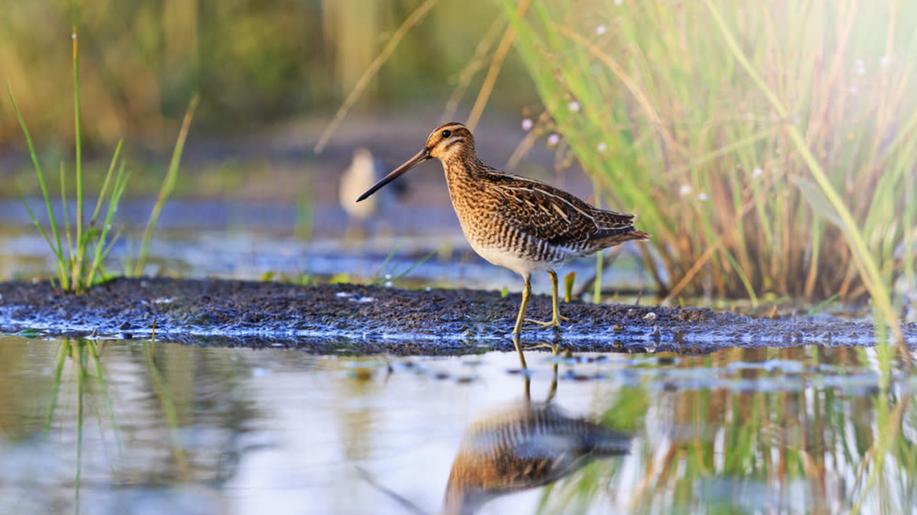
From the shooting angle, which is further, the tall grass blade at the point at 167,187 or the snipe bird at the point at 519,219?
the tall grass blade at the point at 167,187

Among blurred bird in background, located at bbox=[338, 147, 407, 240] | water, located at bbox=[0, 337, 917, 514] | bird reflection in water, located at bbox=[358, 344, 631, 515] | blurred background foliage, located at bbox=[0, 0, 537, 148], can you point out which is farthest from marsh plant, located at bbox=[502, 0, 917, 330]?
blurred background foliage, located at bbox=[0, 0, 537, 148]

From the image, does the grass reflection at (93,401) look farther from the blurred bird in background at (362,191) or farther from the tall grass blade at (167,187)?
the blurred bird in background at (362,191)

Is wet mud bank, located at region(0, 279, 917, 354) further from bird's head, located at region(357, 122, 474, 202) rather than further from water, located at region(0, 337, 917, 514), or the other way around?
bird's head, located at region(357, 122, 474, 202)

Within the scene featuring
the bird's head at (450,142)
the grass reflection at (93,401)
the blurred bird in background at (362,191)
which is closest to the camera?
the grass reflection at (93,401)

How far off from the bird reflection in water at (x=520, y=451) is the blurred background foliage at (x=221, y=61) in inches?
482

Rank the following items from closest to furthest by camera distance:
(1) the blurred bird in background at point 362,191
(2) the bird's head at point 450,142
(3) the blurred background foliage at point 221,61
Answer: (2) the bird's head at point 450,142
(1) the blurred bird in background at point 362,191
(3) the blurred background foliage at point 221,61

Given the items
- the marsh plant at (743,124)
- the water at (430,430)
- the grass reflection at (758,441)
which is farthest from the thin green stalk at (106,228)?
the grass reflection at (758,441)

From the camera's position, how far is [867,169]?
278 inches

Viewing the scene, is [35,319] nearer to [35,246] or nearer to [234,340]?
[234,340]

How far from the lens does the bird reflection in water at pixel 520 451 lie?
3586mm

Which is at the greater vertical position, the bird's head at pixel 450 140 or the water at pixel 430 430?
the bird's head at pixel 450 140

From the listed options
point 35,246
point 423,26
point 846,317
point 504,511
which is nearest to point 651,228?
point 846,317

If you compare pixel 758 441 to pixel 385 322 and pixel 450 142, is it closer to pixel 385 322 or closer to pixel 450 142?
pixel 385 322

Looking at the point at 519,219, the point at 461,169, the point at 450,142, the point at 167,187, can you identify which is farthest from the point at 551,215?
the point at 167,187
